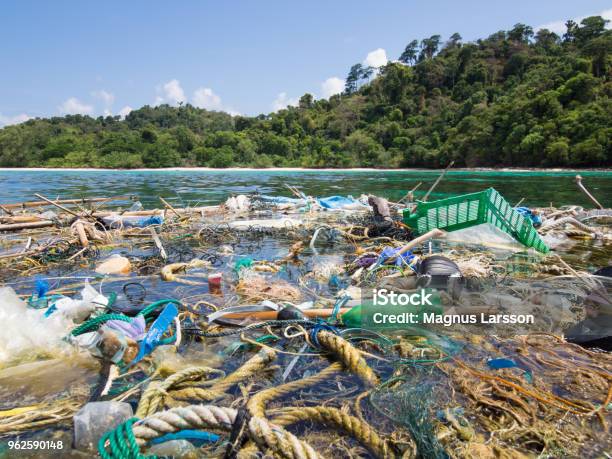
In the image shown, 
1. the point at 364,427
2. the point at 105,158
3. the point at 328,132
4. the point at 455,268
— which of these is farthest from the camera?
the point at 328,132

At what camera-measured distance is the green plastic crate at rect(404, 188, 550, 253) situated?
23.5 ft

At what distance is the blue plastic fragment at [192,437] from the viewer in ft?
7.27

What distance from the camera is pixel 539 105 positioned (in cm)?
5850

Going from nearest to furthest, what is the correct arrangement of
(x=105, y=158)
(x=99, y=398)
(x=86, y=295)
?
(x=99, y=398) < (x=86, y=295) < (x=105, y=158)

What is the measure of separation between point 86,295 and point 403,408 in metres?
3.73

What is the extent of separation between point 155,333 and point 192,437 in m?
1.33

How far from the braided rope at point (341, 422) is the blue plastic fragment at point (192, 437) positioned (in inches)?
15.8

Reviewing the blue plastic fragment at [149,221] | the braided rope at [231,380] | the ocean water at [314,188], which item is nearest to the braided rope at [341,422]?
the braided rope at [231,380]

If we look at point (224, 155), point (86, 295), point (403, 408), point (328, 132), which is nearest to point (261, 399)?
point (403, 408)

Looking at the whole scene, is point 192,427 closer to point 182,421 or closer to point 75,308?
point 182,421

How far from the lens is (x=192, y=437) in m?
2.25

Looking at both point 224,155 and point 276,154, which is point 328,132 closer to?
point 276,154

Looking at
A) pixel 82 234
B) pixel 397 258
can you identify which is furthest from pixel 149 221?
pixel 397 258

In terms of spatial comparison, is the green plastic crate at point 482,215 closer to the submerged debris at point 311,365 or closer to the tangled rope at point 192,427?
the submerged debris at point 311,365
